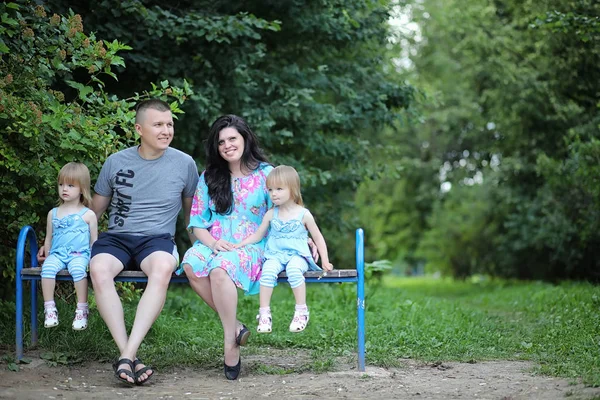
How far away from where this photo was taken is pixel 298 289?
4914 millimetres

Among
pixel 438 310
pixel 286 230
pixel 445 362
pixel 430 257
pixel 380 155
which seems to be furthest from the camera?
pixel 430 257

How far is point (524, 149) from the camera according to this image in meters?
15.4

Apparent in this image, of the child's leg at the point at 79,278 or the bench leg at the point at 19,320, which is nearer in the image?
the child's leg at the point at 79,278

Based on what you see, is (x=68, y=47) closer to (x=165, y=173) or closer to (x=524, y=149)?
(x=165, y=173)

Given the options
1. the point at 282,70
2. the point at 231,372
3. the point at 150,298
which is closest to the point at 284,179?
the point at 150,298

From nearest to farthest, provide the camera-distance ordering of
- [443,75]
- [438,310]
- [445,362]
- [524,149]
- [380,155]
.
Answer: [445,362]
[438,310]
[380,155]
[524,149]
[443,75]

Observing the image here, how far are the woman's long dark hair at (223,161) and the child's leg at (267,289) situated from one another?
552 millimetres

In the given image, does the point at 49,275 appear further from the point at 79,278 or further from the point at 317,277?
the point at 317,277

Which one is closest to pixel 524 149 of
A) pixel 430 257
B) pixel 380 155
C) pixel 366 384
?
pixel 380 155

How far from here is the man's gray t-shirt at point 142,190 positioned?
210 inches

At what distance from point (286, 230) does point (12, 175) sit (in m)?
2.09

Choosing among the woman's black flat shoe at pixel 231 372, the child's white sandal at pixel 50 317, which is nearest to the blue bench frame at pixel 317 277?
the child's white sandal at pixel 50 317

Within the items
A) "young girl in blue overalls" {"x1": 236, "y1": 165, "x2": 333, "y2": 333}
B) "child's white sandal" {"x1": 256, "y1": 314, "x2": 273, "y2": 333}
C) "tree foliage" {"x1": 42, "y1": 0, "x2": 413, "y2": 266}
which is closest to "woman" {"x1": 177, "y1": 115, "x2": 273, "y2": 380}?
"young girl in blue overalls" {"x1": 236, "y1": 165, "x2": 333, "y2": 333}

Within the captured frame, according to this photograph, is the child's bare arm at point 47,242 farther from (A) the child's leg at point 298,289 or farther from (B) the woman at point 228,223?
(A) the child's leg at point 298,289
